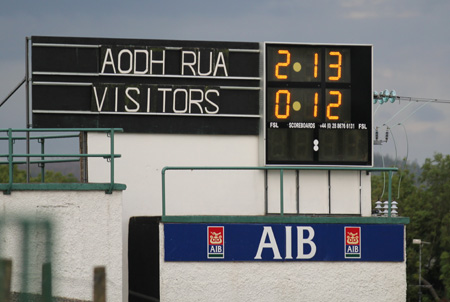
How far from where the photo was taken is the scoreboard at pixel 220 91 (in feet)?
64.2

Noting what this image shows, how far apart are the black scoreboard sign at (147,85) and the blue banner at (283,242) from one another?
275cm

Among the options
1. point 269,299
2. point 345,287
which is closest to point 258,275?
point 269,299

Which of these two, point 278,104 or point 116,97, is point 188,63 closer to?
point 116,97

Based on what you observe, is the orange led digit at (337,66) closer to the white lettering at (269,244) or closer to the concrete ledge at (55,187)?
the white lettering at (269,244)

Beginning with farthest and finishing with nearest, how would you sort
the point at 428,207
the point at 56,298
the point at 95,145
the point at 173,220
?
1. the point at 428,207
2. the point at 95,145
3. the point at 173,220
4. the point at 56,298

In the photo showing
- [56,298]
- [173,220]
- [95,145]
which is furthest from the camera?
[95,145]

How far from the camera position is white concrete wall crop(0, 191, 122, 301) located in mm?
16594

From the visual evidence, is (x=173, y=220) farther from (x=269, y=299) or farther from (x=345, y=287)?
(x=345, y=287)

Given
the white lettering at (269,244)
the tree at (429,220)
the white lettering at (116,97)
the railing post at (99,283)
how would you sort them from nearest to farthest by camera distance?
the railing post at (99,283) < the white lettering at (269,244) < the white lettering at (116,97) < the tree at (429,220)

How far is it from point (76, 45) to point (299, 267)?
6.42 meters

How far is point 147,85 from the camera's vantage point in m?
19.8

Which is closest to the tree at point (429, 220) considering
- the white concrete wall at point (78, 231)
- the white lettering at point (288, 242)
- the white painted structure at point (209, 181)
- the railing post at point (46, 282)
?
the white painted structure at point (209, 181)

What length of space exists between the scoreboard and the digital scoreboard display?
2 cm

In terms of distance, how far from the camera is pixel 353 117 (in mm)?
19859
